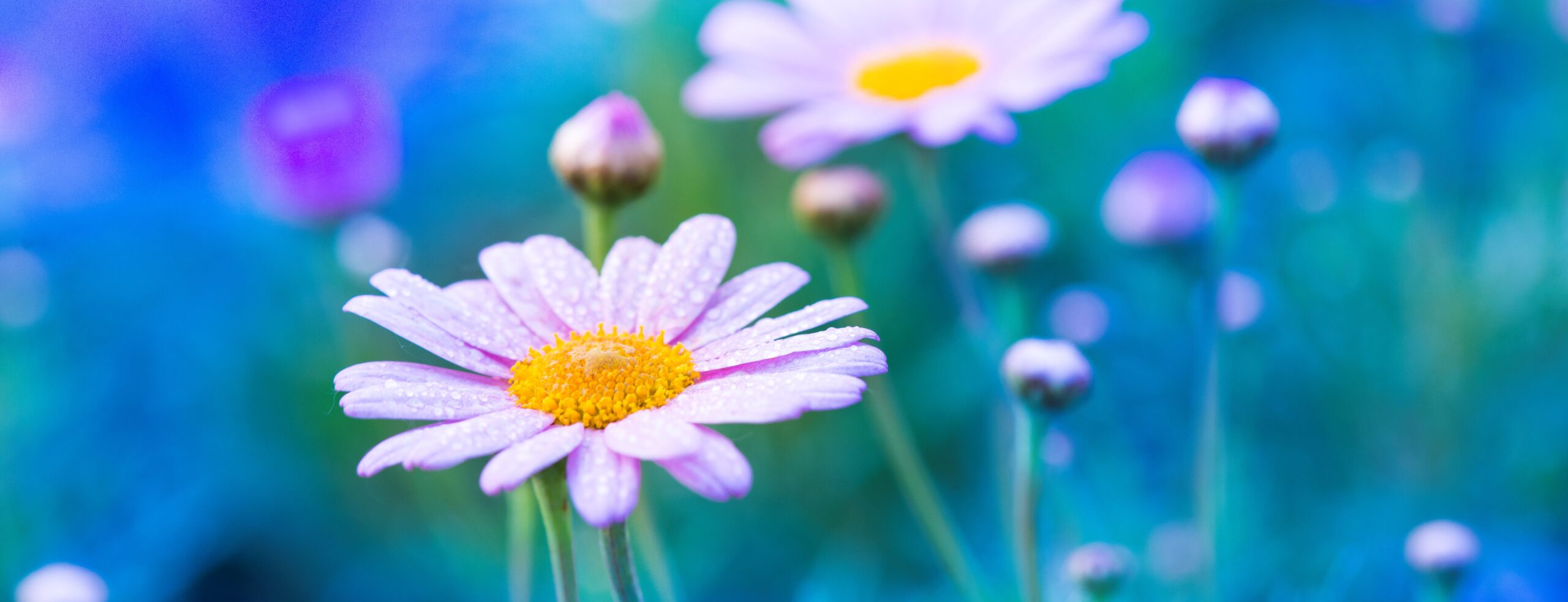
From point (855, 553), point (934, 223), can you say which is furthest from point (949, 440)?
point (934, 223)

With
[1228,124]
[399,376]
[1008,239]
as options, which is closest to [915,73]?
[1008,239]

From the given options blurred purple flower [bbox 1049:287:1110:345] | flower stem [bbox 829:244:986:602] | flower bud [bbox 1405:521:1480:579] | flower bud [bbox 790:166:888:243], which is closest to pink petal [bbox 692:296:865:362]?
flower stem [bbox 829:244:986:602]

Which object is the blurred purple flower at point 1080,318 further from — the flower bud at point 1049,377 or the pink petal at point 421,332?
the pink petal at point 421,332

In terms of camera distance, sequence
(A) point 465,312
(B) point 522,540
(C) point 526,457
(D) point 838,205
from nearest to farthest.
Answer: (C) point 526,457 → (A) point 465,312 → (B) point 522,540 → (D) point 838,205

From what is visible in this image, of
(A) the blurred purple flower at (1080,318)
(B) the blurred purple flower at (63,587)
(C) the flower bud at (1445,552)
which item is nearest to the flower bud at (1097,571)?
(C) the flower bud at (1445,552)

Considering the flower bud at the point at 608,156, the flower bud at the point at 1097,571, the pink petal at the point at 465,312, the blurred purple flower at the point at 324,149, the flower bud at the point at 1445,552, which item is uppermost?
the blurred purple flower at the point at 324,149

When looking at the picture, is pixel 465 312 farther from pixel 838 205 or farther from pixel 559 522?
pixel 838 205

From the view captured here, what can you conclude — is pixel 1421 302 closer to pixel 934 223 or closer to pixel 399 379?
pixel 934 223

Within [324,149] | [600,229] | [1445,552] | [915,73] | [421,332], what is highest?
[324,149]
